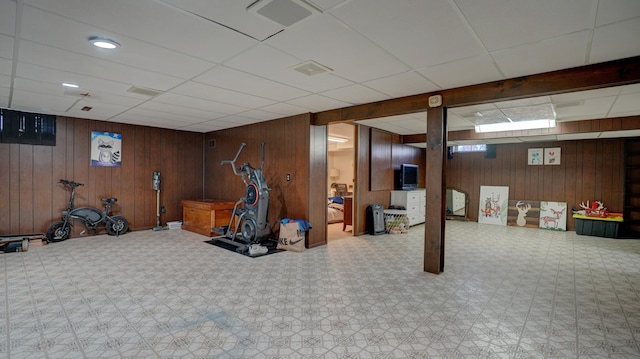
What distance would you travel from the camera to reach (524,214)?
8094mm

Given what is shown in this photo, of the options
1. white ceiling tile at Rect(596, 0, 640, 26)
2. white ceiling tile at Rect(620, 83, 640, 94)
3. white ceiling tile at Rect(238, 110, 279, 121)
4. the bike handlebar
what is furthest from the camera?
the bike handlebar

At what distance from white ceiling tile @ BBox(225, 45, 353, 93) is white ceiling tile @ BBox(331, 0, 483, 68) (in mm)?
841

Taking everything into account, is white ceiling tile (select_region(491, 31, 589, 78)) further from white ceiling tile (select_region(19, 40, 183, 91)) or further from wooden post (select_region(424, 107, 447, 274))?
white ceiling tile (select_region(19, 40, 183, 91))

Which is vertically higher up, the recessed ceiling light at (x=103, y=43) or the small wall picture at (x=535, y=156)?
the recessed ceiling light at (x=103, y=43)

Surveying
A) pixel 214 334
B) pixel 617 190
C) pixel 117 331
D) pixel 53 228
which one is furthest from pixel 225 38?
pixel 617 190

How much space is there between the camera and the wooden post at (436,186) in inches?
157

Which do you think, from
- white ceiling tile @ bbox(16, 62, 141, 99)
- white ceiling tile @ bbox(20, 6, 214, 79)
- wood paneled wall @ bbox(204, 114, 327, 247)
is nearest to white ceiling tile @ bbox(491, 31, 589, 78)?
white ceiling tile @ bbox(20, 6, 214, 79)

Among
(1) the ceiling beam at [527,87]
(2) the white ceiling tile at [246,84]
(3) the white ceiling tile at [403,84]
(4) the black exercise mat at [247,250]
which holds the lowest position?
(4) the black exercise mat at [247,250]

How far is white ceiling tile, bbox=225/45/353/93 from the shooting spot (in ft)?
9.23

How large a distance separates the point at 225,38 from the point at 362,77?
1.58 m

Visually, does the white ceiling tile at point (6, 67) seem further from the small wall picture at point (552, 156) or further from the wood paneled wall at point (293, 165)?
the small wall picture at point (552, 156)

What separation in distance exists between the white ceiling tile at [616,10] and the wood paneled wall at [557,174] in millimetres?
6947

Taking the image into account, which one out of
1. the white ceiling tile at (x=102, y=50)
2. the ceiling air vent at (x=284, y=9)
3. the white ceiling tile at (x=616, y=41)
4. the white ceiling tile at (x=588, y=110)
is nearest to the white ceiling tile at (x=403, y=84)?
the white ceiling tile at (x=616, y=41)

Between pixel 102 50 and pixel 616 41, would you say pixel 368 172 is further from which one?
pixel 102 50
